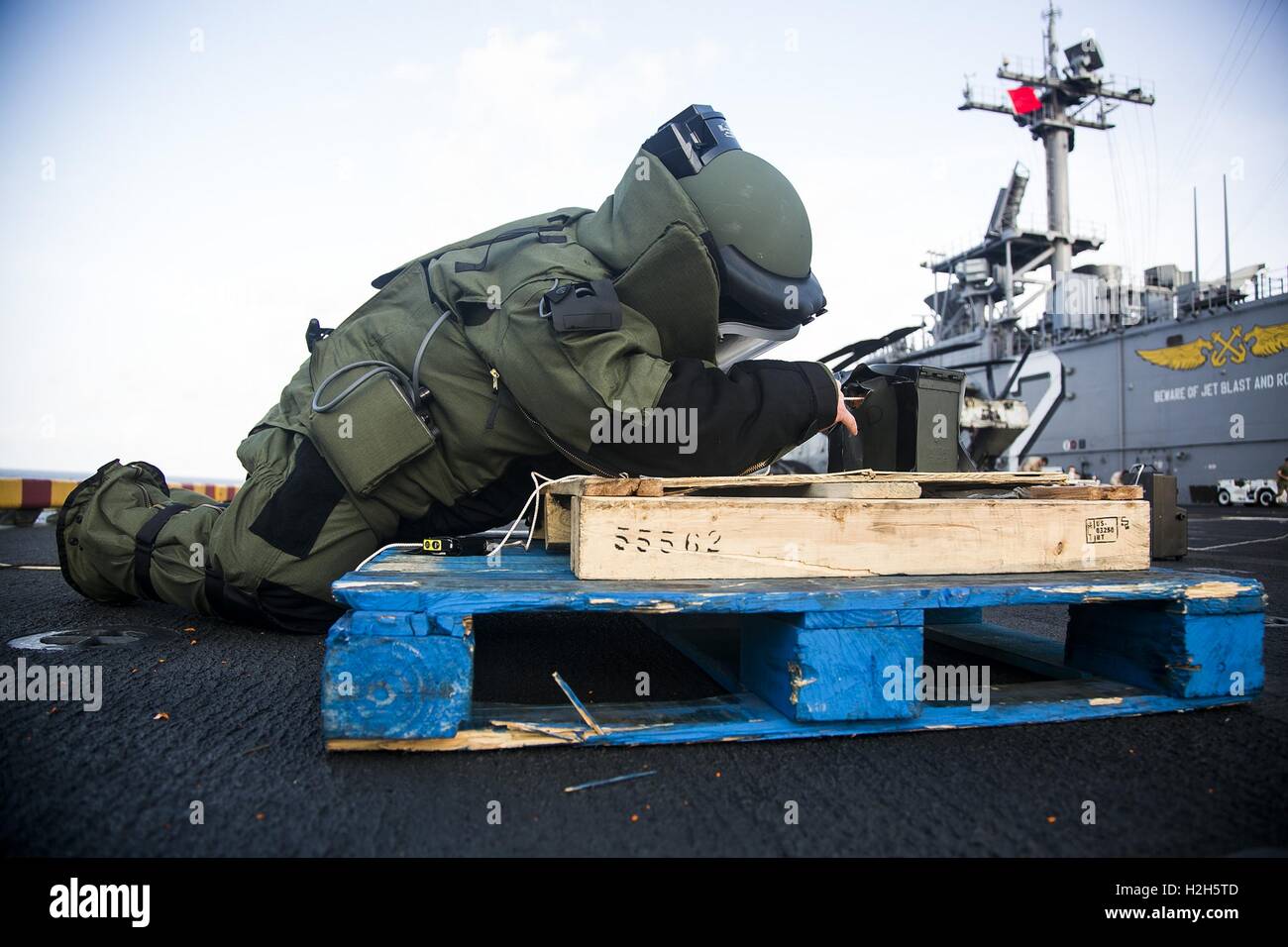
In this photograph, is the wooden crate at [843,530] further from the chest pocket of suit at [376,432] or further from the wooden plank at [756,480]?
the chest pocket of suit at [376,432]

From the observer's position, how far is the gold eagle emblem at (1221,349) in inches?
649

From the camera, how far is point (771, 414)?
75.9 inches

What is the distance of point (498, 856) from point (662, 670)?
1078mm

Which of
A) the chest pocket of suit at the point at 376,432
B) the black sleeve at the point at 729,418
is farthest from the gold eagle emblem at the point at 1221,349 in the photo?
the chest pocket of suit at the point at 376,432

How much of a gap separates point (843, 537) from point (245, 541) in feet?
6.16

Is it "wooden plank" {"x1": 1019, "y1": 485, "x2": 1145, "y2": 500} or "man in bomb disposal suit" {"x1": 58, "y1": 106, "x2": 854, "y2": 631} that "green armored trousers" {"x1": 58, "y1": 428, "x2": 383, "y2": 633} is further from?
"wooden plank" {"x1": 1019, "y1": 485, "x2": 1145, "y2": 500}

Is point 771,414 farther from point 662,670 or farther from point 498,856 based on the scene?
point 498,856

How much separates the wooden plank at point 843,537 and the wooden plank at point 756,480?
6cm

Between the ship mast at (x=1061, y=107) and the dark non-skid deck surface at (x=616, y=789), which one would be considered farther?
the ship mast at (x=1061, y=107)

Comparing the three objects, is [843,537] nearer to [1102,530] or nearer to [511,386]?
[1102,530]

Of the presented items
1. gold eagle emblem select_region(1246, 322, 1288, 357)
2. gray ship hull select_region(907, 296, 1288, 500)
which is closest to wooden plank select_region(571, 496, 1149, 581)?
gray ship hull select_region(907, 296, 1288, 500)

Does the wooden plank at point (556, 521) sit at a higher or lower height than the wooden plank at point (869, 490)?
lower

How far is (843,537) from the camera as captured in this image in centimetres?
162
